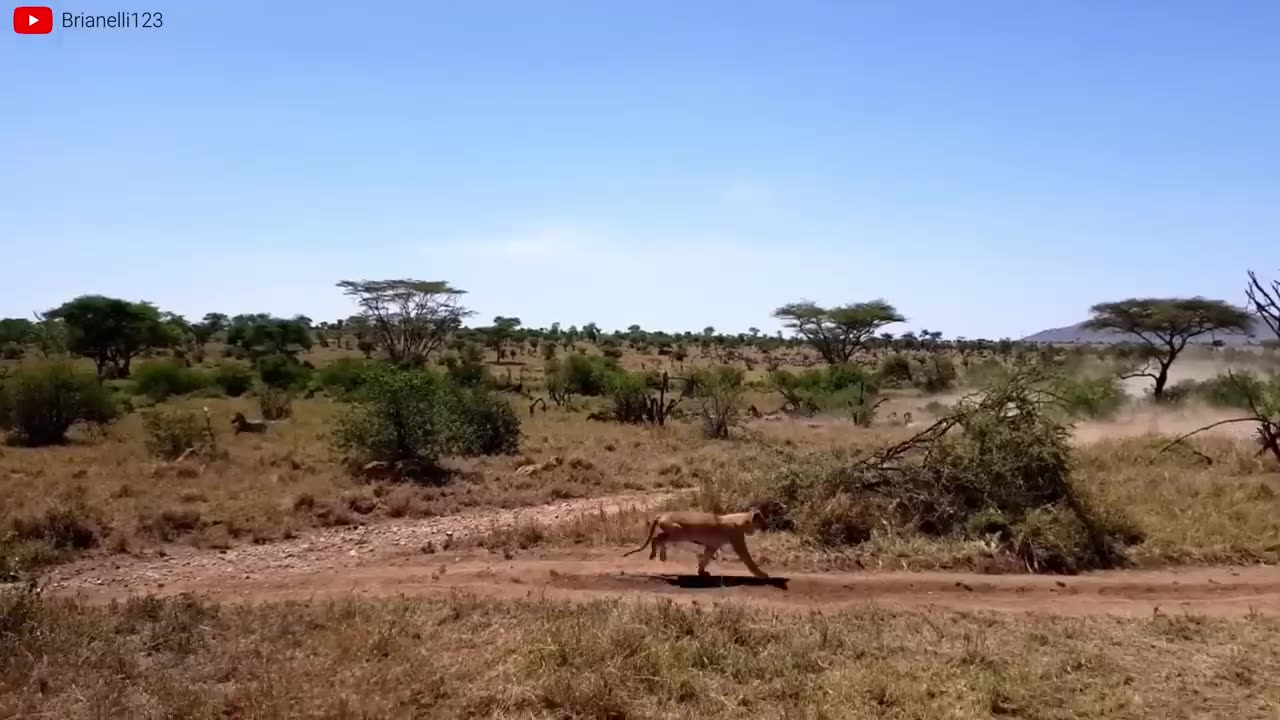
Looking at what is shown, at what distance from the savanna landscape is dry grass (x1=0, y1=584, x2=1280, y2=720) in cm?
3

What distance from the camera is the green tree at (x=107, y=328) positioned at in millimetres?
42406

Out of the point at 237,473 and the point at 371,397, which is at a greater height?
the point at 371,397

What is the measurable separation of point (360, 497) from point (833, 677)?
10759mm

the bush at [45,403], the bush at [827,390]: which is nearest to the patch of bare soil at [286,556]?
the bush at [45,403]

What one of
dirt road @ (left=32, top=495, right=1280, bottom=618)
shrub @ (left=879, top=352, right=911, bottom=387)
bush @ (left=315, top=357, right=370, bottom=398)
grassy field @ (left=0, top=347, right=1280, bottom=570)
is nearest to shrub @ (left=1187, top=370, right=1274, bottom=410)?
grassy field @ (left=0, top=347, right=1280, bottom=570)

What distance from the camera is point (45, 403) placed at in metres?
23.7

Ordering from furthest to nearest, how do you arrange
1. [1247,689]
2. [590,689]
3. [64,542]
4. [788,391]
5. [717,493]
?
[788,391] < [717,493] < [64,542] < [1247,689] < [590,689]

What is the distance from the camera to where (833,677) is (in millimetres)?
7137

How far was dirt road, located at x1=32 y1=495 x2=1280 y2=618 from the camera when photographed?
32.3 feet

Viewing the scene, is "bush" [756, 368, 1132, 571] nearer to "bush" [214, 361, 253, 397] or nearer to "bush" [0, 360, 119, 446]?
"bush" [0, 360, 119, 446]

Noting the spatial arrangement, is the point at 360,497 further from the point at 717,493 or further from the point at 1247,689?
the point at 1247,689

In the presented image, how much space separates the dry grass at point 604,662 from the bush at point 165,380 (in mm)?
29768

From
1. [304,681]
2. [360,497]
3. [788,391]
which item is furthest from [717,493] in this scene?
[788,391]

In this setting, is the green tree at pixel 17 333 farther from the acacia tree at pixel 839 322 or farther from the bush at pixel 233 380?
the acacia tree at pixel 839 322
